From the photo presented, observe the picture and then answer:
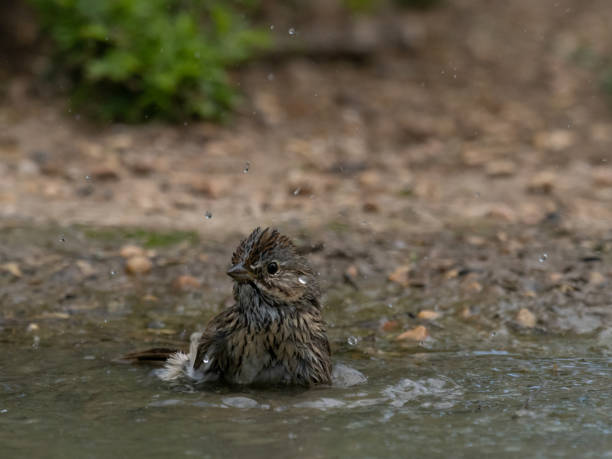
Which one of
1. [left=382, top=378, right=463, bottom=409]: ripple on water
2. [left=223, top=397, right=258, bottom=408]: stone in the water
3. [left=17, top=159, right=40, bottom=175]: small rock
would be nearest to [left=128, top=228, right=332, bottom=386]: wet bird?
[left=223, top=397, right=258, bottom=408]: stone in the water

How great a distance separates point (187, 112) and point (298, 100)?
168cm

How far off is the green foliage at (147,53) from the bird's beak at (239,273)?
17.4 ft

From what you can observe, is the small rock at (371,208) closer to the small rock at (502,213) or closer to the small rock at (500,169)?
the small rock at (502,213)

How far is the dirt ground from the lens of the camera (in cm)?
726

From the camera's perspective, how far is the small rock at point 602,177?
962 cm

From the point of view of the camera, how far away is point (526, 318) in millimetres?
6566

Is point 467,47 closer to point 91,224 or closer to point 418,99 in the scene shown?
point 418,99

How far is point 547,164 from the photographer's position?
33.7ft

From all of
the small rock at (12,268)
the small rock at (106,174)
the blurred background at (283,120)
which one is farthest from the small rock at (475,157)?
the small rock at (12,268)

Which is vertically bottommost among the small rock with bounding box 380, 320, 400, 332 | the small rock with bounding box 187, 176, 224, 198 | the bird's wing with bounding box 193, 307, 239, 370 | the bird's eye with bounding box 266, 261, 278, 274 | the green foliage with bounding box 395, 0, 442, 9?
the bird's wing with bounding box 193, 307, 239, 370

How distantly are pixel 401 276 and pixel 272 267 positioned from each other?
2.30m

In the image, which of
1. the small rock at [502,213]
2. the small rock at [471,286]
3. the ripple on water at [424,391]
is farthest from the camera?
the small rock at [502,213]

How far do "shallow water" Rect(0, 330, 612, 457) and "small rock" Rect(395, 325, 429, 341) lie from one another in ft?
0.89

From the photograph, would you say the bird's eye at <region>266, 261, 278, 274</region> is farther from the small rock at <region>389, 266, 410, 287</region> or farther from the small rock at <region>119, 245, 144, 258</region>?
the small rock at <region>119, 245, 144, 258</region>
